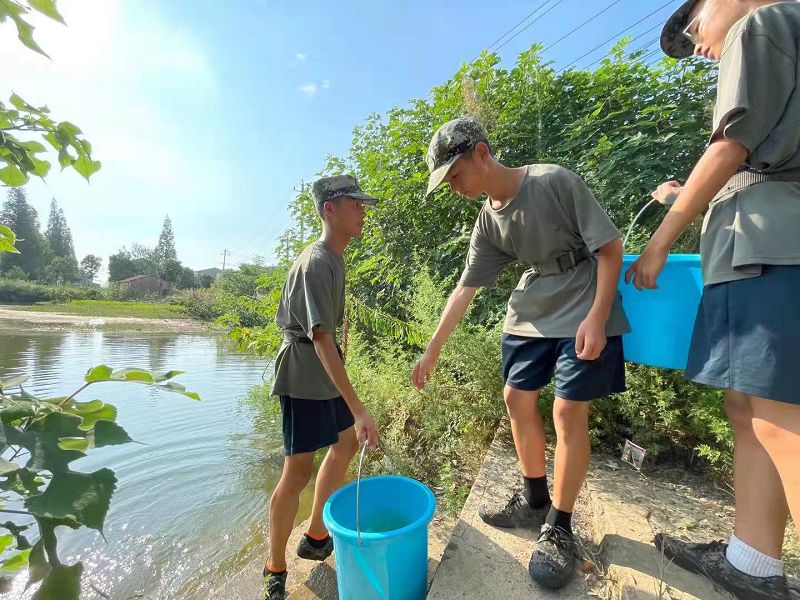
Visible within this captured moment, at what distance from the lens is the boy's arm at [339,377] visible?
1945mm

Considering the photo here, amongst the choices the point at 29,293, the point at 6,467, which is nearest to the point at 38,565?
the point at 6,467

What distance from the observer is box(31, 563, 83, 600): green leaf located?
1.73 ft

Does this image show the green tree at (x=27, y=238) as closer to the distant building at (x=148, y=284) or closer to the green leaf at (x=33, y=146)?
the distant building at (x=148, y=284)

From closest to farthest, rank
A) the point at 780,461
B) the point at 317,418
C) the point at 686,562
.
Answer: the point at 780,461
the point at 686,562
the point at 317,418

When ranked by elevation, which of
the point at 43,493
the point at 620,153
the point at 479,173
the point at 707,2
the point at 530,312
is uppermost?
the point at 620,153

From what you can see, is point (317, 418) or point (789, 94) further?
point (317, 418)

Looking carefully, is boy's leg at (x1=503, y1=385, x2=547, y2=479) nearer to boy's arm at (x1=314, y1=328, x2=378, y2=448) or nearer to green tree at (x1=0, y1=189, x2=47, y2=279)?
boy's arm at (x1=314, y1=328, x2=378, y2=448)

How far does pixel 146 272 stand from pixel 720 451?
79.6 metres

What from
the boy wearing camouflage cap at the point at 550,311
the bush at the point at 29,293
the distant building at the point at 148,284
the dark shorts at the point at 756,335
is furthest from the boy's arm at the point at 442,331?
the distant building at the point at 148,284

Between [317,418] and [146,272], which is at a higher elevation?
[146,272]

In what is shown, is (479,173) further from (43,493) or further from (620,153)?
(620,153)

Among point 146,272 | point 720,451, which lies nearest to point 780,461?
point 720,451

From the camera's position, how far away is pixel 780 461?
111 centimetres

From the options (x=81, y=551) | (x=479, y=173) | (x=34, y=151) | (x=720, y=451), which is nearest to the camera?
(x=34, y=151)
